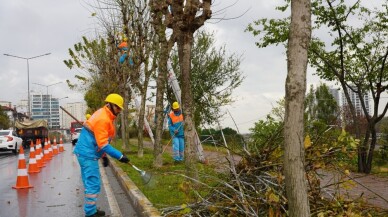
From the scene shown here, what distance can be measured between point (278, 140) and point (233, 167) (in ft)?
2.05

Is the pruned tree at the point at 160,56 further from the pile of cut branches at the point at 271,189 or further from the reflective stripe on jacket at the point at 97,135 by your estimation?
the pile of cut branches at the point at 271,189

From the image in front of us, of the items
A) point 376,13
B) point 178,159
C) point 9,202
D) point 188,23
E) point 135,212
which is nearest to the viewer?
point 135,212

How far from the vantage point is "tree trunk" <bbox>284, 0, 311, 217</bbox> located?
3.40 metres

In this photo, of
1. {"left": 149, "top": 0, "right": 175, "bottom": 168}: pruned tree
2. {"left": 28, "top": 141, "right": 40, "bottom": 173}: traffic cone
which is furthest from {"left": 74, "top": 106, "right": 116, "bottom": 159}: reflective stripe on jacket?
{"left": 28, "top": 141, "right": 40, "bottom": 173}: traffic cone

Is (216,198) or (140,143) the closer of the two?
(216,198)

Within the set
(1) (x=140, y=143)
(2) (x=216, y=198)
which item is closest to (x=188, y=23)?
(2) (x=216, y=198)

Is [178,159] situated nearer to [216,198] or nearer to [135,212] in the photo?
[135,212]

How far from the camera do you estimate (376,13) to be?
41.2 feet

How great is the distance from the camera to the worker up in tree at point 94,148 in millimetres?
6418

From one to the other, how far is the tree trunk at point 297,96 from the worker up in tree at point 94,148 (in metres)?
3.52

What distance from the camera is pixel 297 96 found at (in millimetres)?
3389

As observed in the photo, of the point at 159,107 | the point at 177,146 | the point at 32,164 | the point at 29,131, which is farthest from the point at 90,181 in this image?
the point at 29,131

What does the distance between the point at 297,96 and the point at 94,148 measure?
12.9ft

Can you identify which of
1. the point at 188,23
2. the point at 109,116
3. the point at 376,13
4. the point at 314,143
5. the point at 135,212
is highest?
the point at 376,13
